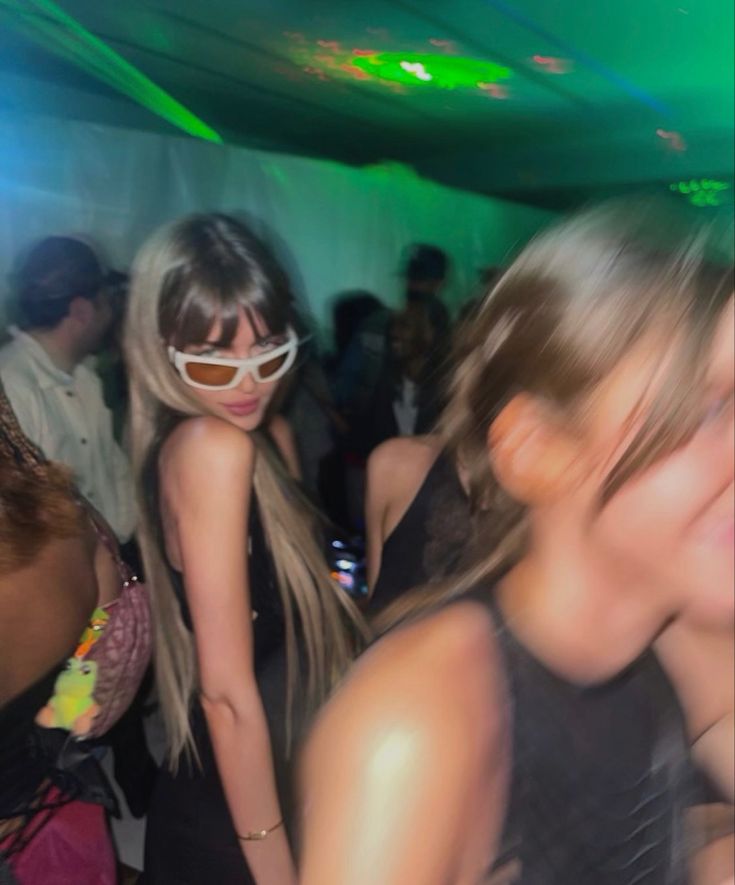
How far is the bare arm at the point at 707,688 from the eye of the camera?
61 centimetres

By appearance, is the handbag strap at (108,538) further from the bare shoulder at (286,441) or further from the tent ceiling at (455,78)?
the tent ceiling at (455,78)

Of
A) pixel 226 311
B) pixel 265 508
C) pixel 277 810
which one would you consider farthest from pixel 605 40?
pixel 277 810

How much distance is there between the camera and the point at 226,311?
900mm

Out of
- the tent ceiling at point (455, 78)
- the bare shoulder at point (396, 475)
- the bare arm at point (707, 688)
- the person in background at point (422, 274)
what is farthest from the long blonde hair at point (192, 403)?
the person in background at point (422, 274)

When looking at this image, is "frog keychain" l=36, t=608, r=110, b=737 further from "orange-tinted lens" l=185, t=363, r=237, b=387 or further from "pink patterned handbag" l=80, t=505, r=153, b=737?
"orange-tinted lens" l=185, t=363, r=237, b=387

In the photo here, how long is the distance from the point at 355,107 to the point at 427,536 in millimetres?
715

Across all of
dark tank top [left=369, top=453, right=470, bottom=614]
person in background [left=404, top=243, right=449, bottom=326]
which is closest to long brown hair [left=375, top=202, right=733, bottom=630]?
dark tank top [left=369, top=453, right=470, bottom=614]

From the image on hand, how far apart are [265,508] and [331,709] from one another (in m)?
0.49

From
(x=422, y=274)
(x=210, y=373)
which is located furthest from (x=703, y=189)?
(x=210, y=373)

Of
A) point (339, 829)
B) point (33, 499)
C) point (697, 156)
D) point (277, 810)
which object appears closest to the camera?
point (339, 829)

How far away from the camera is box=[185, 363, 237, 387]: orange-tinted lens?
2.93 feet

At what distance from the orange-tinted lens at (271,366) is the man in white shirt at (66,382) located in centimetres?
20

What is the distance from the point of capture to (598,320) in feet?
1.50

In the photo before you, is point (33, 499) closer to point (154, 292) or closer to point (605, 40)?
point (154, 292)
